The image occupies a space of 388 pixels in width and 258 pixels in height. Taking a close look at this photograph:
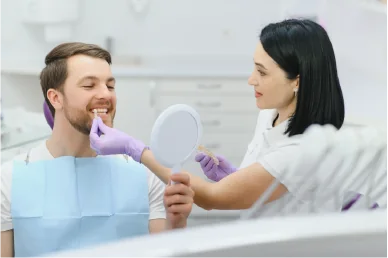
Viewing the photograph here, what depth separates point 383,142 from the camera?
1.04 m

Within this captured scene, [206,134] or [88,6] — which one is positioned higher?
[88,6]

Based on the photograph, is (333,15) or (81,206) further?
(333,15)

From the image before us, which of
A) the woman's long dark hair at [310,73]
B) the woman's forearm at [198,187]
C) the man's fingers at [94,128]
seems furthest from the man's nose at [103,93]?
the woman's long dark hair at [310,73]

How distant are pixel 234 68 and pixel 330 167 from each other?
3217 millimetres

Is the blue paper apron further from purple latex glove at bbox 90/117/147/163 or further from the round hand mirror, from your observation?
the round hand mirror

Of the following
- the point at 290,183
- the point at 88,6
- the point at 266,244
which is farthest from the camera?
the point at 88,6

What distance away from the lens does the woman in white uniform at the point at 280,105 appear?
1329mm

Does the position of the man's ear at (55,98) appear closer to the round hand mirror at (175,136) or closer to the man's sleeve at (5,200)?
the man's sleeve at (5,200)

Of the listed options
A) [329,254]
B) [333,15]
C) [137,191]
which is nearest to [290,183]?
[329,254]

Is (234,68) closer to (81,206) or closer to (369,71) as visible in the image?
(369,71)

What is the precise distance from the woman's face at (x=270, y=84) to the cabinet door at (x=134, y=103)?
2.44m

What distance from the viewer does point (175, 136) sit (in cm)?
125

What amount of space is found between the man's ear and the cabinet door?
2.12 metres

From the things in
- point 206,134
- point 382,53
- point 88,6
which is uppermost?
point 88,6
